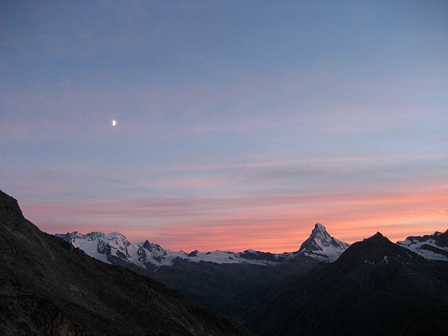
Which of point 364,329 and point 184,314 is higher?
point 184,314

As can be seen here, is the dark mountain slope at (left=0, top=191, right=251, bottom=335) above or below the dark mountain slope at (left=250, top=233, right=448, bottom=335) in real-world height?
above

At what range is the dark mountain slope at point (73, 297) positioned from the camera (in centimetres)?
4138

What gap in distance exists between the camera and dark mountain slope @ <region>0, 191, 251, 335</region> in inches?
1629

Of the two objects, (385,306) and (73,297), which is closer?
(73,297)

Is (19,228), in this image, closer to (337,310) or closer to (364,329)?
(364,329)

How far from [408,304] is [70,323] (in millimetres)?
154105

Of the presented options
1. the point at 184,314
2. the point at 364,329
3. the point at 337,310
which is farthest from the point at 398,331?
the point at 184,314

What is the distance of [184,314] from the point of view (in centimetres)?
7688

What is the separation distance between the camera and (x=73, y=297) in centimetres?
5366

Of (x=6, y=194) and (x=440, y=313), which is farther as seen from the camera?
(x=440, y=313)

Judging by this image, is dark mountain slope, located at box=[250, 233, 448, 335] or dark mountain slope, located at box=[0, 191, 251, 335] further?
dark mountain slope, located at box=[250, 233, 448, 335]

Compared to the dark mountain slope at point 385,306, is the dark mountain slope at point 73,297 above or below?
above

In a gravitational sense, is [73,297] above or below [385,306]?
above

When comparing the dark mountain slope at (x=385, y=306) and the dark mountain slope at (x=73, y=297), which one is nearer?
the dark mountain slope at (x=73, y=297)
